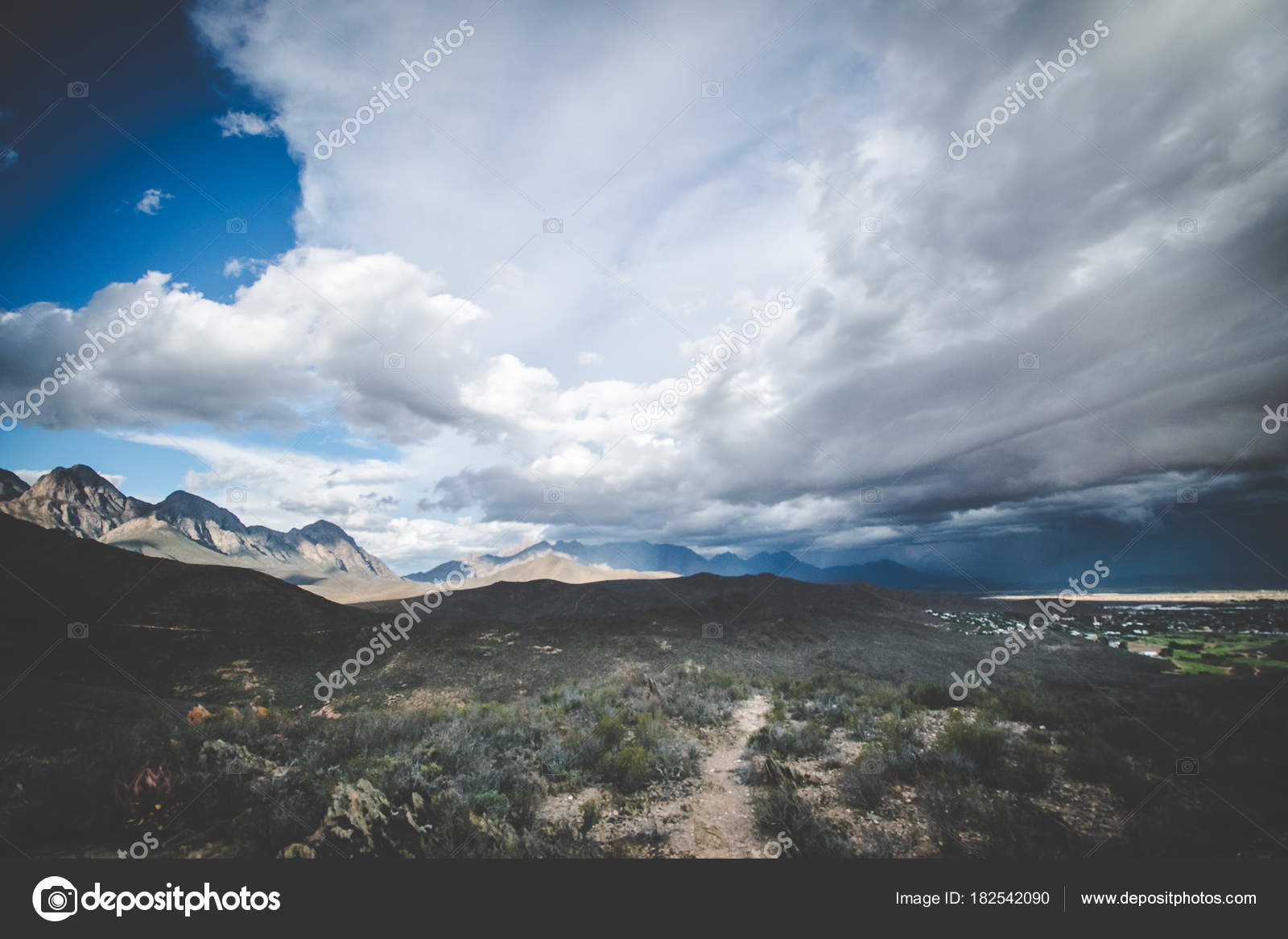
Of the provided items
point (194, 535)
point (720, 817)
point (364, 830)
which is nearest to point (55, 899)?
point (364, 830)

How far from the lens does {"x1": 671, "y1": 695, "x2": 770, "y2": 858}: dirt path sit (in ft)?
19.9

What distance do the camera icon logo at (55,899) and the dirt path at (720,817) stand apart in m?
6.06

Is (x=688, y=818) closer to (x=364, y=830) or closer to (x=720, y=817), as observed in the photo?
(x=720, y=817)

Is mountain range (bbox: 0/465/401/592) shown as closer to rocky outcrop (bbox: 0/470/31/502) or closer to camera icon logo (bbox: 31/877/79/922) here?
rocky outcrop (bbox: 0/470/31/502)

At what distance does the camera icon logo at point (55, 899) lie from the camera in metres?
3.18

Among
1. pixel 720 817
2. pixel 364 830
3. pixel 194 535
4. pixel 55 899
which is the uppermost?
pixel 194 535

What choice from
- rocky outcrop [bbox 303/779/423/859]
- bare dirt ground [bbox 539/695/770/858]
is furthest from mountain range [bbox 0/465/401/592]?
bare dirt ground [bbox 539/695/770/858]

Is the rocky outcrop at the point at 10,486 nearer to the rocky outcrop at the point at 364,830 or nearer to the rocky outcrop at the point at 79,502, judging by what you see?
the rocky outcrop at the point at 79,502

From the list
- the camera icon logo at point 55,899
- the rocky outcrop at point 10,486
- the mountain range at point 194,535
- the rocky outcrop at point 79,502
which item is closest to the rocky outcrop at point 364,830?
the camera icon logo at point 55,899

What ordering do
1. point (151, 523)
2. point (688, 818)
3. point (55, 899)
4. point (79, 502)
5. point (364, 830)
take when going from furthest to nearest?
point (151, 523), point (79, 502), point (688, 818), point (364, 830), point (55, 899)

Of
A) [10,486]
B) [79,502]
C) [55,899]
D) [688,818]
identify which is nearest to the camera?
[55,899]

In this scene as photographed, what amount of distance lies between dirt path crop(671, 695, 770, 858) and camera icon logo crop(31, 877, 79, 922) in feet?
19.9

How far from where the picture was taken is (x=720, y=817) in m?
6.85

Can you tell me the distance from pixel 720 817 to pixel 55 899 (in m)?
7.36
